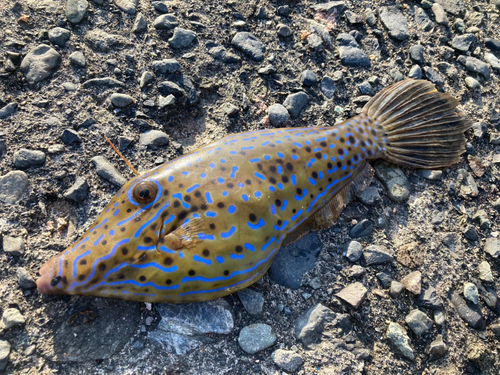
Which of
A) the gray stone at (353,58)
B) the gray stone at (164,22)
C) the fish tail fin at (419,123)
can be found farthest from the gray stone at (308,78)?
the gray stone at (164,22)

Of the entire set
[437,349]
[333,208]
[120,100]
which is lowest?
[437,349]

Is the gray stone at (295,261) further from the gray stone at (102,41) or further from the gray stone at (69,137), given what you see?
the gray stone at (102,41)

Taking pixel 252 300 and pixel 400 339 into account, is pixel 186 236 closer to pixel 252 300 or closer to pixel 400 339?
pixel 252 300

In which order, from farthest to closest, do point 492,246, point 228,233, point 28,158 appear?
1. point 492,246
2. point 28,158
3. point 228,233

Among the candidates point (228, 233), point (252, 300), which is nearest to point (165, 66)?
point (228, 233)

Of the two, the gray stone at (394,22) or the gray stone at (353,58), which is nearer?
the gray stone at (353,58)

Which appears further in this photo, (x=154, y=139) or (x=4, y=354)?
(x=154, y=139)
